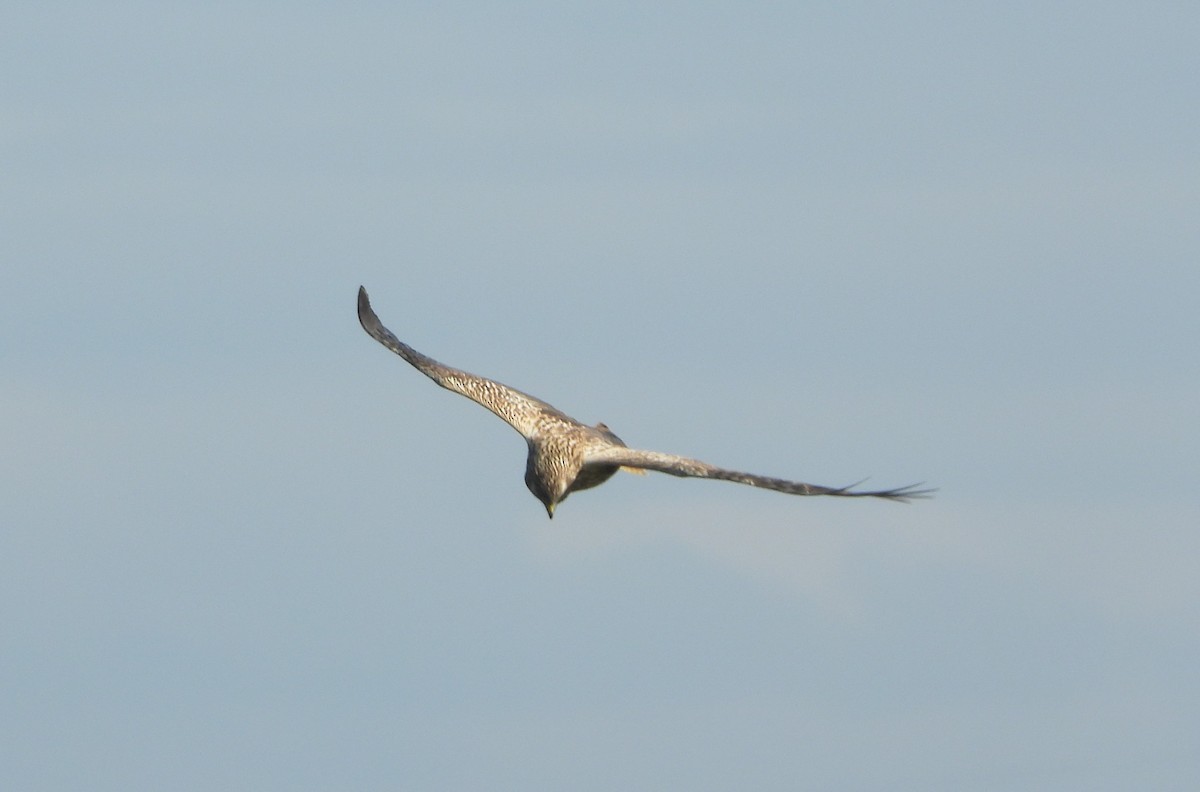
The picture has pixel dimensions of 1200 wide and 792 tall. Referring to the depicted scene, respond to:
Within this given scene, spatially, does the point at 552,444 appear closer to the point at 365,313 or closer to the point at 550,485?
the point at 550,485

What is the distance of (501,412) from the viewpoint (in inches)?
1594

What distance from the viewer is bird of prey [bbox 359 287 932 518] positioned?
34688 mm

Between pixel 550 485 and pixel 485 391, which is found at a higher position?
pixel 485 391

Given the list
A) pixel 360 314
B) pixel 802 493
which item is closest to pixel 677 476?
pixel 802 493

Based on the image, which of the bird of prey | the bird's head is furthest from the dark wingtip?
the bird's head

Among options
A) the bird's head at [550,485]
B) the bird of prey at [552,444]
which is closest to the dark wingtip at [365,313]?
the bird of prey at [552,444]

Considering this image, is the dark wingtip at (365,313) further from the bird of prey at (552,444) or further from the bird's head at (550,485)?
the bird's head at (550,485)

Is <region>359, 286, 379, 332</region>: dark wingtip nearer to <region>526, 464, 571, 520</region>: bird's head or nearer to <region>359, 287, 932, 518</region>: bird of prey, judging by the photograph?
<region>359, 287, 932, 518</region>: bird of prey

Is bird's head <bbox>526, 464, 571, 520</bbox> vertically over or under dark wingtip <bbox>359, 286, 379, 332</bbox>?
under

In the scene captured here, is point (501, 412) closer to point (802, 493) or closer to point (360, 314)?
point (360, 314)

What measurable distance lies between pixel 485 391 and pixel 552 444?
2680 mm

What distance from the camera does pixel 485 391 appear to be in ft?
134

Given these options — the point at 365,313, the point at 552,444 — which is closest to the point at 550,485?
the point at 552,444

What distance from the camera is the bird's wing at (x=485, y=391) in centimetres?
4003
